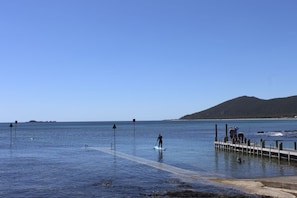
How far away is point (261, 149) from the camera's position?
43594mm

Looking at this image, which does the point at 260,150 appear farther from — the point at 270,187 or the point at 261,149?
the point at 270,187

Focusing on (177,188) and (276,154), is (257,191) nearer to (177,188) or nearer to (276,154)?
(177,188)

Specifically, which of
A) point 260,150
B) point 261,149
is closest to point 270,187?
point 261,149

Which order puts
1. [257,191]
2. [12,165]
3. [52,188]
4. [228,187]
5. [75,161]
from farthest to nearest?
1. [75,161]
2. [12,165]
3. [52,188]
4. [228,187]
5. [257,191]

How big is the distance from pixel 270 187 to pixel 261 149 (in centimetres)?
2045

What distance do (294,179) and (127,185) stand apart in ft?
32.2

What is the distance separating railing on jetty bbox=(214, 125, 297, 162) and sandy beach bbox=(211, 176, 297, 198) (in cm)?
1288

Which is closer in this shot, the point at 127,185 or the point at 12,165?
the point at 127,185

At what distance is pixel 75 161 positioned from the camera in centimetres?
4244

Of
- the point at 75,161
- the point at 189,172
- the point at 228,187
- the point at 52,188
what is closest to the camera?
the point at 228,187

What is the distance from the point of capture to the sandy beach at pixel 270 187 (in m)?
22.0

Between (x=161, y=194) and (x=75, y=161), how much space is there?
20369mm

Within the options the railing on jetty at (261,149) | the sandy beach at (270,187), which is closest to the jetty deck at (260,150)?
the railing on jetty at (261,149)

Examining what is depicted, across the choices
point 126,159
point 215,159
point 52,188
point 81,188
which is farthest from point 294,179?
point 126,159
